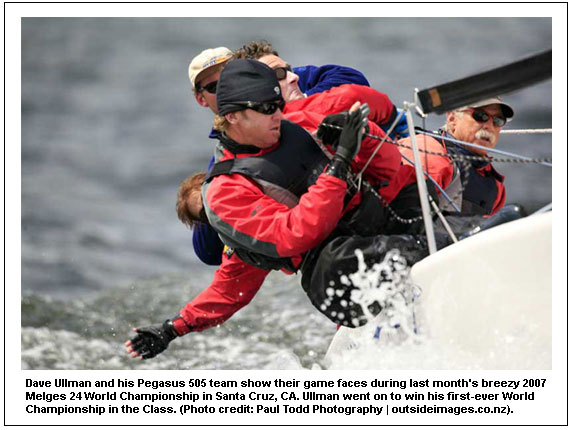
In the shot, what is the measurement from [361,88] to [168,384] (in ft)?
4.08

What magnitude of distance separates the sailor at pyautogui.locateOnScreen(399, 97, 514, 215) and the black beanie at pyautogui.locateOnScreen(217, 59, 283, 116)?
32.4 inches

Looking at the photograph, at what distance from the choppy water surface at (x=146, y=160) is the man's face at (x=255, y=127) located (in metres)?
0.97

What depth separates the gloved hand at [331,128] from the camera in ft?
9.60

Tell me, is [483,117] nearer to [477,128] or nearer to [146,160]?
[477,128]

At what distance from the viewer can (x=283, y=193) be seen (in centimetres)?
303

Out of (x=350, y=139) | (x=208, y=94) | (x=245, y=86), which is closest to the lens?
(x=350, y=139)

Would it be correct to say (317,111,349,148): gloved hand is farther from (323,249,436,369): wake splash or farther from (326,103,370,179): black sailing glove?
(323,249,436,369): wake splash

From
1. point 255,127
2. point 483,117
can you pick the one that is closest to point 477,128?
point 483,117

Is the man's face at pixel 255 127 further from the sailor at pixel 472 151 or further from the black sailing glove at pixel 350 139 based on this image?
the sailor at pixel 472 151

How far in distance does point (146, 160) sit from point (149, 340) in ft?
27.4

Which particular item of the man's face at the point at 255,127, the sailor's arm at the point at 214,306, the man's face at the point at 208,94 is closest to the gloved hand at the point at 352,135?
the man's face at the point at 255,127

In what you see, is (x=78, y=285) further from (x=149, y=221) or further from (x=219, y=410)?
(x=219, y=410)

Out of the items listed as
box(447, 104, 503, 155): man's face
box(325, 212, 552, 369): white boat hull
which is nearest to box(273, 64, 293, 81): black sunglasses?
box(447, 104, 503, 155): man's face
